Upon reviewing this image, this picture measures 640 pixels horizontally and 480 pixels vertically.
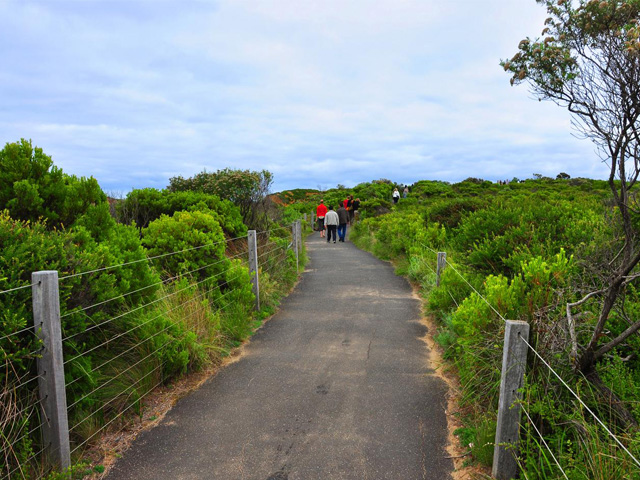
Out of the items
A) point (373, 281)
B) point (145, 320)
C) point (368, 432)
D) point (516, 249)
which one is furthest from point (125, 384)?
point (373, 281)

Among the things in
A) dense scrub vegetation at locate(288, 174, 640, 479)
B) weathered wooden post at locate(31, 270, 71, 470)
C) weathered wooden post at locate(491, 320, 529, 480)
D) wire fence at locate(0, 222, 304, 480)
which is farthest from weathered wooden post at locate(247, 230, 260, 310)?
weathered wooden post at locate(491, 320, 529, 480)

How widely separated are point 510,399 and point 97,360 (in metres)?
3.68

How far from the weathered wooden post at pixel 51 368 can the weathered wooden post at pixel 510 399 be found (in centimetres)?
315

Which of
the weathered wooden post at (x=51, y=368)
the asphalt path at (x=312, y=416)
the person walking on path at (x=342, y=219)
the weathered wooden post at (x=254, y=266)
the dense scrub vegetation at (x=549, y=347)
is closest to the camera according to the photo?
the dense scrub vegetation at (x=549, y=347)

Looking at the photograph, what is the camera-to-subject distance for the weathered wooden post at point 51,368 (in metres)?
3.15

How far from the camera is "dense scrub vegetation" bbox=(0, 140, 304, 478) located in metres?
3.20

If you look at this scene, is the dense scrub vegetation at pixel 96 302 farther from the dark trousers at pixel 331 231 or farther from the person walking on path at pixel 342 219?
the person walking on path at pixel 342 219

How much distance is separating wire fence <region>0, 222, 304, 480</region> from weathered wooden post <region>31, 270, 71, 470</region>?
0.02 m

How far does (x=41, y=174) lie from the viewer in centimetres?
542

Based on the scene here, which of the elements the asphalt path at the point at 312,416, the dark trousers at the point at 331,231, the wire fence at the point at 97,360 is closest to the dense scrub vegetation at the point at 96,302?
the wire fence at the point at 97,360

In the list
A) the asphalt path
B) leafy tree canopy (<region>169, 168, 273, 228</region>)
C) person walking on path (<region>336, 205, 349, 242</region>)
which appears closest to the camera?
the asphalt path

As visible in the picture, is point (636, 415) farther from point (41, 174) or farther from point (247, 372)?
point (41, 174)

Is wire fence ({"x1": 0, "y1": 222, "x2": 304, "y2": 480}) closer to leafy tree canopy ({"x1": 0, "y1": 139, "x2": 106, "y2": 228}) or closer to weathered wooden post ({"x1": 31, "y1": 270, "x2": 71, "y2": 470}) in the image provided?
weathered wooden post ({"x1": 31, "y1": 270, "x2": 71, "y2": 470})

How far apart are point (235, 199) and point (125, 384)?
9.18 metres
